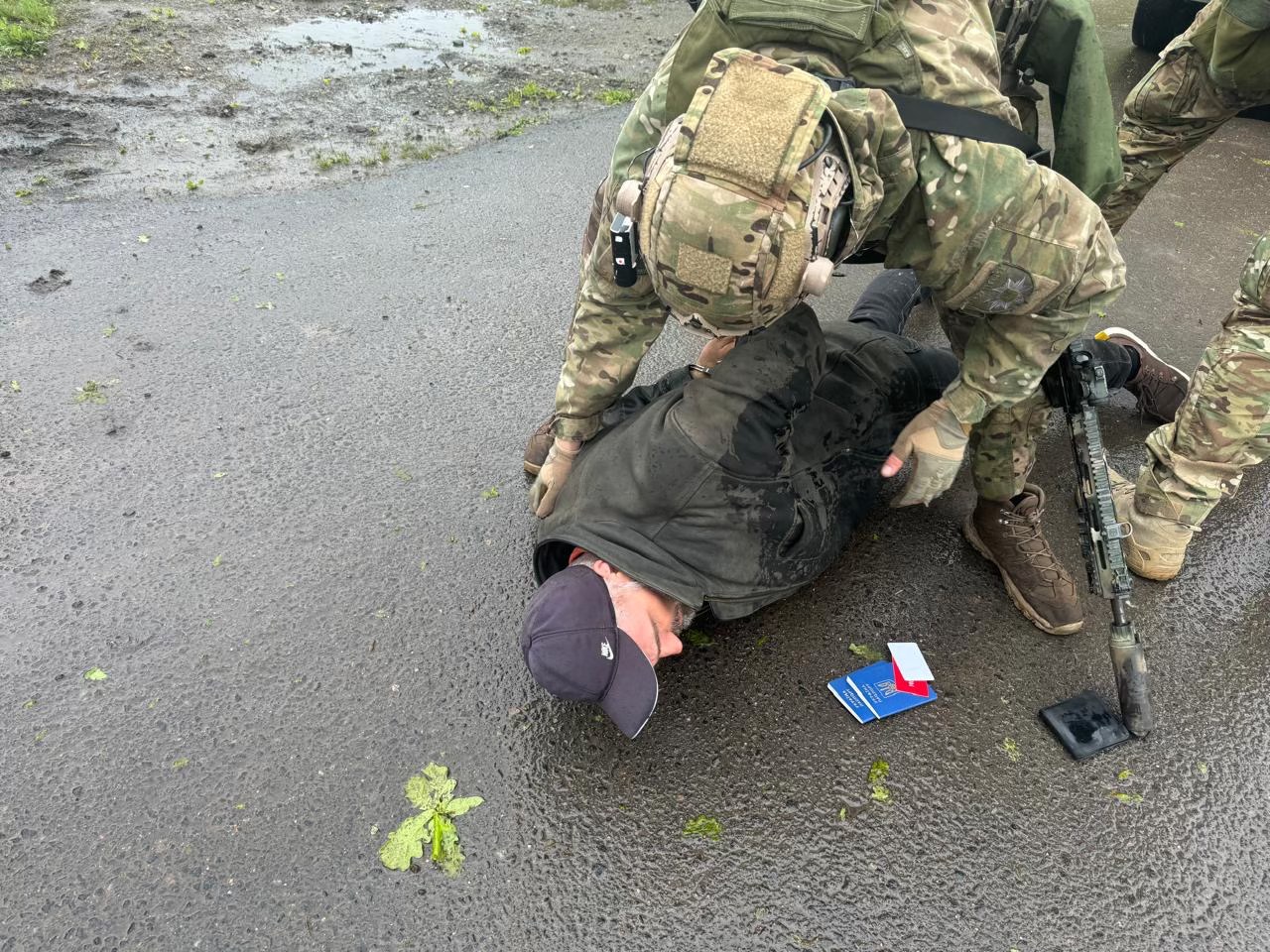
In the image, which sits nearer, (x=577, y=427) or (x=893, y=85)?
(x=893, y=85)

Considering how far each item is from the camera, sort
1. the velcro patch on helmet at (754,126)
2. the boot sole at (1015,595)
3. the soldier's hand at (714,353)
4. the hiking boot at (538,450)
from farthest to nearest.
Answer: the hiking boot at (538,450)
the soldier's hand at (714,353)
the boot sole at (1015,595)
the velcro patch on helmet at (754,126)

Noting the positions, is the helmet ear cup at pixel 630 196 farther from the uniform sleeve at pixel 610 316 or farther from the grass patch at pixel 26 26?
the grass patch at pixel 26 26

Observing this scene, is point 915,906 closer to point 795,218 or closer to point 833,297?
point 795,218

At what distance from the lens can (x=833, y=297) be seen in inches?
Result: 131

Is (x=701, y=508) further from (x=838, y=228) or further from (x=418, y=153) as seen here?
(x=418, y=153)

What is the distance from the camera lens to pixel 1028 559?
2133 millimetres

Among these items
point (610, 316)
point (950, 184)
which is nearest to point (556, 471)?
point (610, 316)

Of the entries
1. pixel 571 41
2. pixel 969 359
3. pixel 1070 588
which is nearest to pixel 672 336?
pixel 969 359

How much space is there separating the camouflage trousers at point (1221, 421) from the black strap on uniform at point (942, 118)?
89cm

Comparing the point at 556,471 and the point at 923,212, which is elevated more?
the point at 923,212

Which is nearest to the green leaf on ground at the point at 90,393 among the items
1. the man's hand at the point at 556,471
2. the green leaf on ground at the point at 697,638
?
the man's hand at the point at 556,471

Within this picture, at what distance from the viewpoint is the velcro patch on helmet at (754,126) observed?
1.34 m

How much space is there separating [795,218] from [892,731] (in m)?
1.23

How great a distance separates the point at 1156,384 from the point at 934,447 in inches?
52.2
